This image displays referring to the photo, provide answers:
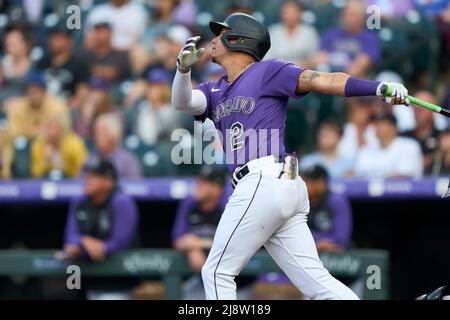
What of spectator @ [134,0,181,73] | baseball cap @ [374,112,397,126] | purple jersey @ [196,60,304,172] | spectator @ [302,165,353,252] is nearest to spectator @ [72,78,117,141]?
spectator @ [134,0,181,73]

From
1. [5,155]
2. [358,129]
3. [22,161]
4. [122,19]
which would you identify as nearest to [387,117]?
[358,129]

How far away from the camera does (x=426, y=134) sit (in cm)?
895

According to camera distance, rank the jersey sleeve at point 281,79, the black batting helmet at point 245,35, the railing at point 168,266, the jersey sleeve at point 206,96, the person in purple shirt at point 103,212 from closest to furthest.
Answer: the jersey sleeve at point 281,79, the black batting helmet at point 245,35, the jersey sleeve at point 206,96, the railing at point 168,266, the person in purple shirt at point 103,212

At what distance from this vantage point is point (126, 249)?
27.2 feet

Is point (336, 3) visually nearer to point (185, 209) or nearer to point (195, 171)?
point (195, 171)

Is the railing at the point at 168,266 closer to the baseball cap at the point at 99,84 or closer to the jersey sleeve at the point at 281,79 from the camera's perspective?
the baseball cap at the point at 99,84

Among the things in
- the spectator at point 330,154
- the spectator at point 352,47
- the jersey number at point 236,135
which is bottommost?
the jersey number at point 236,135

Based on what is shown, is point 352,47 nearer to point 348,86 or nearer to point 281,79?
point 281,79

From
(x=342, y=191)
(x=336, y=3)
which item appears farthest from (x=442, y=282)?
(x=336, y=3)

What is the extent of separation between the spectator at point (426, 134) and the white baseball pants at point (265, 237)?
144 inches

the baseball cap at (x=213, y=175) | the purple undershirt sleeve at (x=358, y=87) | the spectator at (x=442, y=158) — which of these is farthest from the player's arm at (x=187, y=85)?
the spectator at (x=442, y=158)

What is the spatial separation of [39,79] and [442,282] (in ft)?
14.5

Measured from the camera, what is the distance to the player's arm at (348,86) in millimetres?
5195

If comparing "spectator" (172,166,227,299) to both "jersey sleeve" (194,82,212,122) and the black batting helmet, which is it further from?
the black batting helmet
